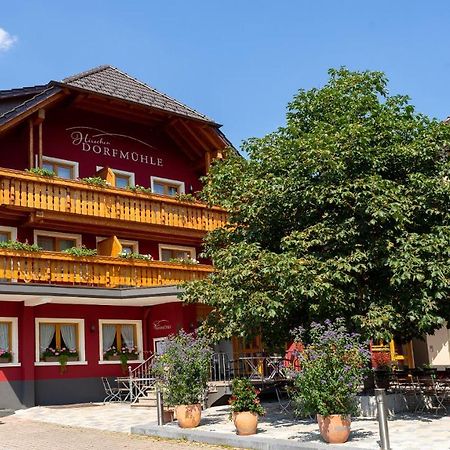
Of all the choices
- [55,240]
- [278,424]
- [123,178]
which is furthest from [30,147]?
[278,424]

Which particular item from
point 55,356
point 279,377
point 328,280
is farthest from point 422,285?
point 55,356

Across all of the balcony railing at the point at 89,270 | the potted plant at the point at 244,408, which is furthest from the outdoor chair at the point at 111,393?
the potted plant at the point at 244,408

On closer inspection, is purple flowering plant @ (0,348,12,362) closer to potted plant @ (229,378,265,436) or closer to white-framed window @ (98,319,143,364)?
white-framed window @ (98,319,143,364)

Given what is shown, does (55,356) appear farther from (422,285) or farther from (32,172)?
(422,285)

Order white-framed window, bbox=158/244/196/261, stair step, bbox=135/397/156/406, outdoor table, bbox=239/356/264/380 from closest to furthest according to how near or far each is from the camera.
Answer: stair step, bbox=135/397/156/406 < outdoor table, bbox=239/356/264/380 < white-framed window, bbox=158/244/196/261

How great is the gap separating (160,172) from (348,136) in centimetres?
1275

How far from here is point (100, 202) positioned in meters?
20.8

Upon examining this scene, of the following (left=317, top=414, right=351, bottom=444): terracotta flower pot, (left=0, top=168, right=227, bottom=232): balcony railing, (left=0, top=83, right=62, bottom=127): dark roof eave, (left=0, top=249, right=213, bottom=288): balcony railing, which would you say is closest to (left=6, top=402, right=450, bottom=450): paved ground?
(left=317, top=414, right=351, bottom=444): terracotta flower pot

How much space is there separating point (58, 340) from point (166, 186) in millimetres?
7748

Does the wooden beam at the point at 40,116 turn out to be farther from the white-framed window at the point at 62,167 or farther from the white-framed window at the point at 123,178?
the white-framed window at the point at 123,178

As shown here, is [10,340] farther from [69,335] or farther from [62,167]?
[62,167]

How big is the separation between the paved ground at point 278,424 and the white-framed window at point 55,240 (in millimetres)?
5218

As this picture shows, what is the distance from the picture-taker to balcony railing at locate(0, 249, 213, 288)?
59.9 ft

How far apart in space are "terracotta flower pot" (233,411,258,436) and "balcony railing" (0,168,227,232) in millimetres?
10402
